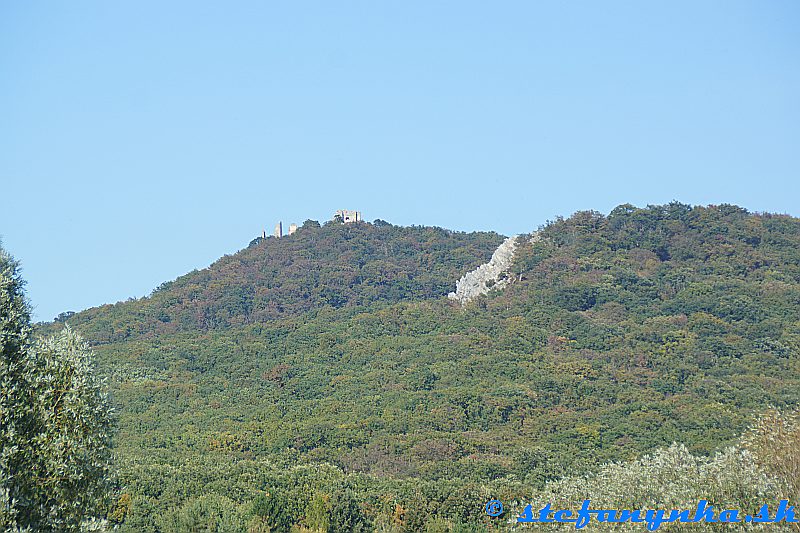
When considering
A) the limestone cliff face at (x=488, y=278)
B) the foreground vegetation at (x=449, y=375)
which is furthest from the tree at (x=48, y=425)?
the limestone cliff face at (x=488, y=278)

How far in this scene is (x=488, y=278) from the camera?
230 feet

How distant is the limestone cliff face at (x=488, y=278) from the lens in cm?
6906

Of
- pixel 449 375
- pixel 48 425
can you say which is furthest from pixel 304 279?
pixel 48 425

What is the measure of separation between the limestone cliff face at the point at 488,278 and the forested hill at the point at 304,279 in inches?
395

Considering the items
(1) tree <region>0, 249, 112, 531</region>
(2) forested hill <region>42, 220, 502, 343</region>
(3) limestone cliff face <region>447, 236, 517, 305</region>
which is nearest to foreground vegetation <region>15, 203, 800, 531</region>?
(2) forested hill <region>42, 220, 502, 343</region>

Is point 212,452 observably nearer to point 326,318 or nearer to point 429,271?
point 326,318

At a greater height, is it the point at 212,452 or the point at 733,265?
the point at 733,265

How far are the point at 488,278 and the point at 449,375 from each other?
1764cm

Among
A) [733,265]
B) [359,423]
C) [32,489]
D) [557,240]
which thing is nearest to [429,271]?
[557,240]

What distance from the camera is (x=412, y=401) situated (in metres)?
49.8

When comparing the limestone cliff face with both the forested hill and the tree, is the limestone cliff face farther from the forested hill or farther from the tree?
the tree

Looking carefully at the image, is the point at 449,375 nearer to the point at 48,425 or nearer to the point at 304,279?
the point at 304,279

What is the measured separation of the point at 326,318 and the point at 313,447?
27166 millimetres

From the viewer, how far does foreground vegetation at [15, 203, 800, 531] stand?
108 ft
